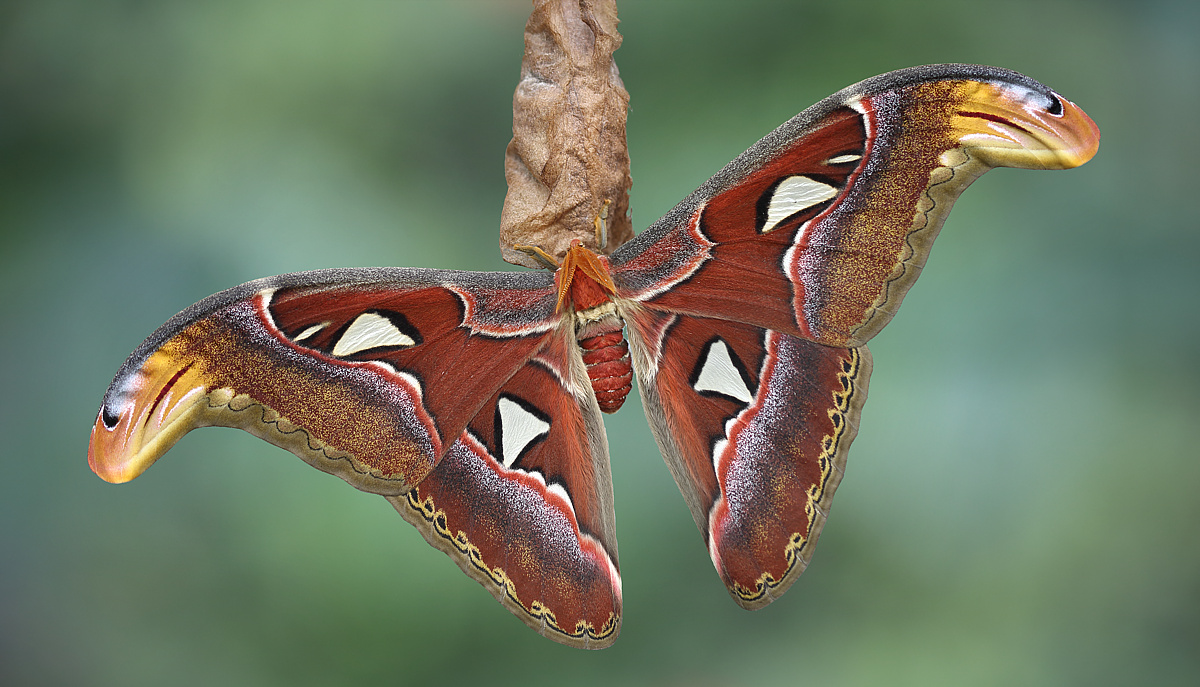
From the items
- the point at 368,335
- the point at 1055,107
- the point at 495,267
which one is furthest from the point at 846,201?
the point at 495,267

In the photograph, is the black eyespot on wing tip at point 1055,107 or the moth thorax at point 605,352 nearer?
the black eyespot on wing tip at point 1055,107

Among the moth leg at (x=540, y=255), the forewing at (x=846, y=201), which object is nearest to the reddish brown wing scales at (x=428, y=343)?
the moth leg at (x=540, y=255)

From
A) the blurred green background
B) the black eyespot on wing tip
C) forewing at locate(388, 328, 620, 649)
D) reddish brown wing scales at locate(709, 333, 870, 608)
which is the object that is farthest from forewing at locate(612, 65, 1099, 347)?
the blurred green background

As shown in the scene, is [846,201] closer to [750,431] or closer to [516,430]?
[750,431]

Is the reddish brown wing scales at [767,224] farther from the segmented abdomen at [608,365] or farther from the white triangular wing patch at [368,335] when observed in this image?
the white triangular wing patch at [368,335]

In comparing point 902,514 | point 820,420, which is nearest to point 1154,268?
point 902,514

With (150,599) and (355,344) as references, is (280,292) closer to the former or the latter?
(355,344)
